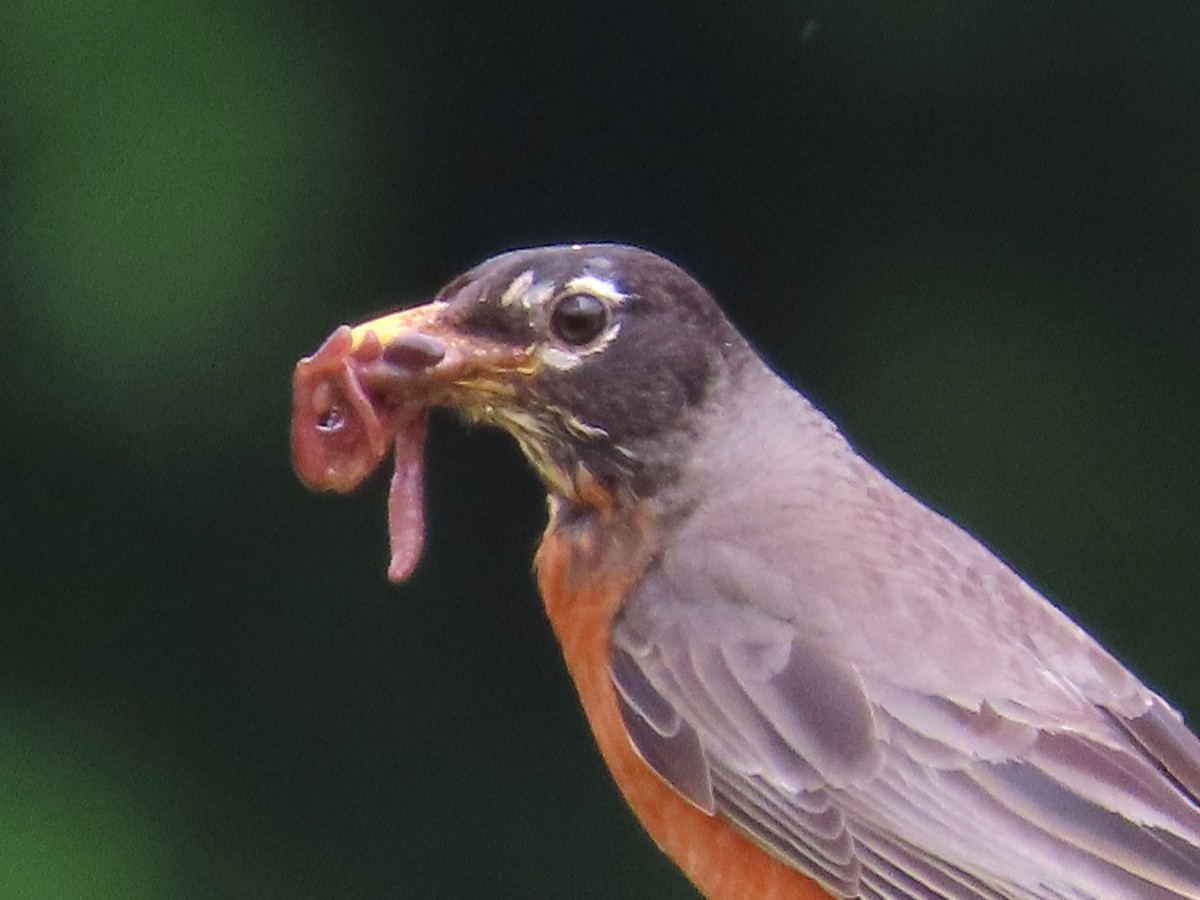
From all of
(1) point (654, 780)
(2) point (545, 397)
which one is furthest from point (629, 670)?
(2) point (545, 397)

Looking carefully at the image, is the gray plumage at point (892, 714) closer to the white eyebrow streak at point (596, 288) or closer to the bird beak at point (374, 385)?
the white eyebrow streak at point (596, 288)

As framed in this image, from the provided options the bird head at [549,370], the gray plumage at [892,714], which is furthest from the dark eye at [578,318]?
the gray plumage at [892,714]

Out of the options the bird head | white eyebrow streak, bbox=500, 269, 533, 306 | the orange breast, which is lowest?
the orange breast

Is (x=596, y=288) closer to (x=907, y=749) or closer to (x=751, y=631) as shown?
(x=751, y=631)

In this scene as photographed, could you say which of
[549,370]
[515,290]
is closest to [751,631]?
[549,370]

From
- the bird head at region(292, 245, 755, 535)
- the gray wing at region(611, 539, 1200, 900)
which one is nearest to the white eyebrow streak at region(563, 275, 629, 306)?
the bird head at region(292, 245, 755, 535)

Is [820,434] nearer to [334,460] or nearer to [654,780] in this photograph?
Result: [654,780]

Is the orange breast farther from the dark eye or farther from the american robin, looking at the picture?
the dark eye
